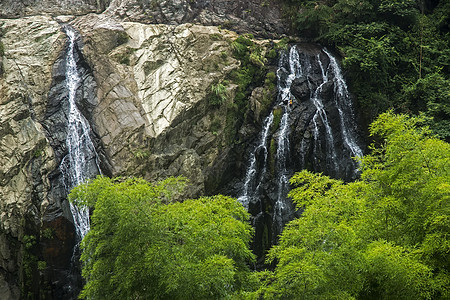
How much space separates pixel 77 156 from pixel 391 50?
1580 centimetres

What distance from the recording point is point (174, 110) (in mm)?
17672

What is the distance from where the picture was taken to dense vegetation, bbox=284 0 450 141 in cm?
1858

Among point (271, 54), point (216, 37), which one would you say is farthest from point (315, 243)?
point (216, 37)

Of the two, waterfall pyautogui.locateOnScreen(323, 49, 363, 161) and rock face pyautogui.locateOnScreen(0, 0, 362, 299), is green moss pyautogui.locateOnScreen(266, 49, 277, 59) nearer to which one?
rock face pyautogui.locateOnScreen(0, 0, 362, 299)

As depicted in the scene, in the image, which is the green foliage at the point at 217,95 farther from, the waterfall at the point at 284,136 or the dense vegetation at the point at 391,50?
the dense vegetation at the point at 391,50

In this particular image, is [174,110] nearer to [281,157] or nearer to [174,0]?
[281,157]

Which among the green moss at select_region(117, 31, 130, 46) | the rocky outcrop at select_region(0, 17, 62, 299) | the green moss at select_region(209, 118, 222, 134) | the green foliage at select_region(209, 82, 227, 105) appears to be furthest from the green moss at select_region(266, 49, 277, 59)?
the rocky outcrop at select_region(0, 17, 62, 299)

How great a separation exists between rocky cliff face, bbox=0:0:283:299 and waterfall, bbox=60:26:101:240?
26 cm

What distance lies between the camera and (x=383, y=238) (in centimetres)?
760

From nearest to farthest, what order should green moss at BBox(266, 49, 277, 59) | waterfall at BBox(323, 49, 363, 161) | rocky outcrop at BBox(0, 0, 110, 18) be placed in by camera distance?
waterfall at BBox(323, 49, 363, 161)
rocky outcrop at BBox(0, 0, 110, 18)
green moss at BBox(266, 49, 277, 59)

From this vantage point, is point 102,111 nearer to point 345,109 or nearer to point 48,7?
point 48,7

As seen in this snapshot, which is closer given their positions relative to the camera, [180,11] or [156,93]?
[156,93]

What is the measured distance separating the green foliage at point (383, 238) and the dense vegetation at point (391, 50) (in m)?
10.8

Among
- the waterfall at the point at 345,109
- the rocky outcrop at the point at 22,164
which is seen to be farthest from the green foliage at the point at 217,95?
the rocky outcrop at the point at 22,164
